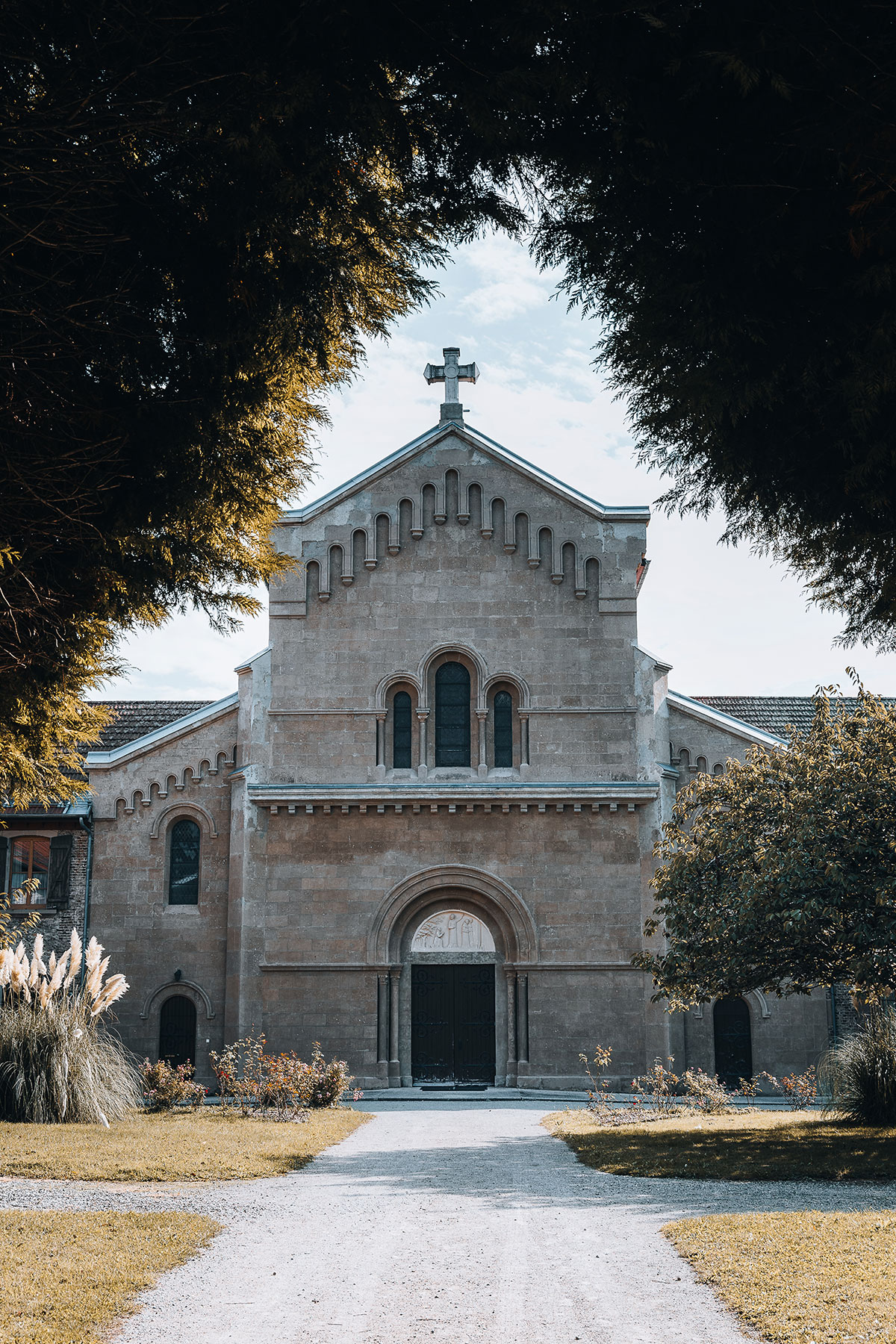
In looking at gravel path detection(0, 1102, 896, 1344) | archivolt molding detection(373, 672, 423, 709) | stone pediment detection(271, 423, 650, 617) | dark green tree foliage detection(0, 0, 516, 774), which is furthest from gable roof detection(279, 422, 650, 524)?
dark green tree foliage detection(0, 0, 516, 774)

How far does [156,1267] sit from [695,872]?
1133cm

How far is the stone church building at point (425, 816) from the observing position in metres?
24.4

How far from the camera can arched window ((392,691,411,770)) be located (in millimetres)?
25719

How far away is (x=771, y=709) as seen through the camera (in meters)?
30.4

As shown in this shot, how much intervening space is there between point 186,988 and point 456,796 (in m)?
6.83

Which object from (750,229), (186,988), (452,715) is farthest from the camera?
(452,715)

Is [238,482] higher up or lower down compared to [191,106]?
lower down

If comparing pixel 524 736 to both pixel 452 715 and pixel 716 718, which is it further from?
pixel 716 718

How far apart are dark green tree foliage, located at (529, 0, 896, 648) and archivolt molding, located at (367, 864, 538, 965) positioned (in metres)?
19.8

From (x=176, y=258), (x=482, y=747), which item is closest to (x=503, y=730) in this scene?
(x=482, y=747)

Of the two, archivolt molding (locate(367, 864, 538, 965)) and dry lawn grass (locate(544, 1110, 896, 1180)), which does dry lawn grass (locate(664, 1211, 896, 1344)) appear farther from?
archivolt molding (locate(367, 864, 538, 965))

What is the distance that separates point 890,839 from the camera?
1533cm

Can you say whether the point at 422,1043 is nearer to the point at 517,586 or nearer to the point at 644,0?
the point at 517,586

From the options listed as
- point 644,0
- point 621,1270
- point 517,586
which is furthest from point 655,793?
point 644,0
